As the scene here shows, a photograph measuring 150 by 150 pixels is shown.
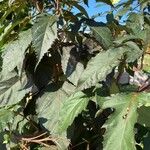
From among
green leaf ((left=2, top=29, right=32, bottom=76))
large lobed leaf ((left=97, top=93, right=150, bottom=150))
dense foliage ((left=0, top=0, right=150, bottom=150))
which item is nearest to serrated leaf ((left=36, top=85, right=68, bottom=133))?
dense foliage ((left=0, top=0, right=150, bottom=150))

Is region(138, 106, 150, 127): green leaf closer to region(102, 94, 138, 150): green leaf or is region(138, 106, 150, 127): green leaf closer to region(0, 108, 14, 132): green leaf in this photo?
region(102, 94, 138, 150): green leaf

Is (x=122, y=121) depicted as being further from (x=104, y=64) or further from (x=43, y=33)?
(x=43, y=33)

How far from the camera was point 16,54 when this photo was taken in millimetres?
1461

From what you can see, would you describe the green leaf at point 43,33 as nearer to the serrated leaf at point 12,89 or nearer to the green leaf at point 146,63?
the serrated leaf at point 12,89

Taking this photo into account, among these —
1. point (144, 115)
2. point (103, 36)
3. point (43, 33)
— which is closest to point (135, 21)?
point (103, 36)

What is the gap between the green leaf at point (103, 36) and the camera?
1453 mm

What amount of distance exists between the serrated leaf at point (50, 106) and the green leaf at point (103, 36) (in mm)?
227

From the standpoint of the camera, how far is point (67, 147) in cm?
148

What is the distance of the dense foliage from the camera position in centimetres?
133

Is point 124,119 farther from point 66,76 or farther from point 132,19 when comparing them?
point 132,19

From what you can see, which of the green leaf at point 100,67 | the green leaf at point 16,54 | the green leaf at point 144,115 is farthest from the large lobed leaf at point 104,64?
the green leaf at point 16,54

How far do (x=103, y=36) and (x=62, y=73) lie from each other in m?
0.23

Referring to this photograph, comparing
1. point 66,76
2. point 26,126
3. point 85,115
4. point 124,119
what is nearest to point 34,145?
point 26,126

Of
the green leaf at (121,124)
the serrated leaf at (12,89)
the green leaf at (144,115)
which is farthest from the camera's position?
the serrated leaf at (12,89)
